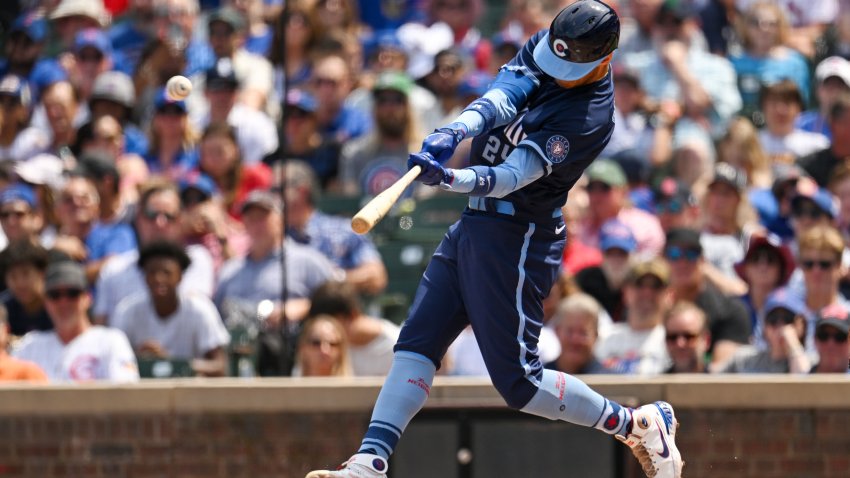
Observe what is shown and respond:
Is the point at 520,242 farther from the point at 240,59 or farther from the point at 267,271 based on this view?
the point at 240,59

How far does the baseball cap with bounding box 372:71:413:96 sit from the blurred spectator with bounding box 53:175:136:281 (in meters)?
1.93

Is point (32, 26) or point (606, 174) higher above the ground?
point (32, 26)

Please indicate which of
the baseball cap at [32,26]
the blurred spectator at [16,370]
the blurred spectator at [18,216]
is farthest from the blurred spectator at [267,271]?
the baseball cap at [32,26]

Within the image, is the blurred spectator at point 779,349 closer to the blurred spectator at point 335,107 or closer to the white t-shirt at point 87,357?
the white t-shirt at point 87,357

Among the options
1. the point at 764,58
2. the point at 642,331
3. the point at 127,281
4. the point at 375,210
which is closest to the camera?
the point at 375,210

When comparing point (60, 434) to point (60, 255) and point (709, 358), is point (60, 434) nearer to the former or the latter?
A: point (60, 255)

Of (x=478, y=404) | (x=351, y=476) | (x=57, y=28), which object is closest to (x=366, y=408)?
(x=478, y=404)

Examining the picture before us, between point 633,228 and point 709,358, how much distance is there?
1.30 meters

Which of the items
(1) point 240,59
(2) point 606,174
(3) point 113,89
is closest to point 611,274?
(2) point 606,174

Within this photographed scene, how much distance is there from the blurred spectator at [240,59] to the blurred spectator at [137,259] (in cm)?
166

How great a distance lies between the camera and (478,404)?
25.9ft

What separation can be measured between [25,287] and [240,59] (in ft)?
10.3

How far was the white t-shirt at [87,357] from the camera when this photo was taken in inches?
334

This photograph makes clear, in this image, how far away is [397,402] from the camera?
5.93 metres
